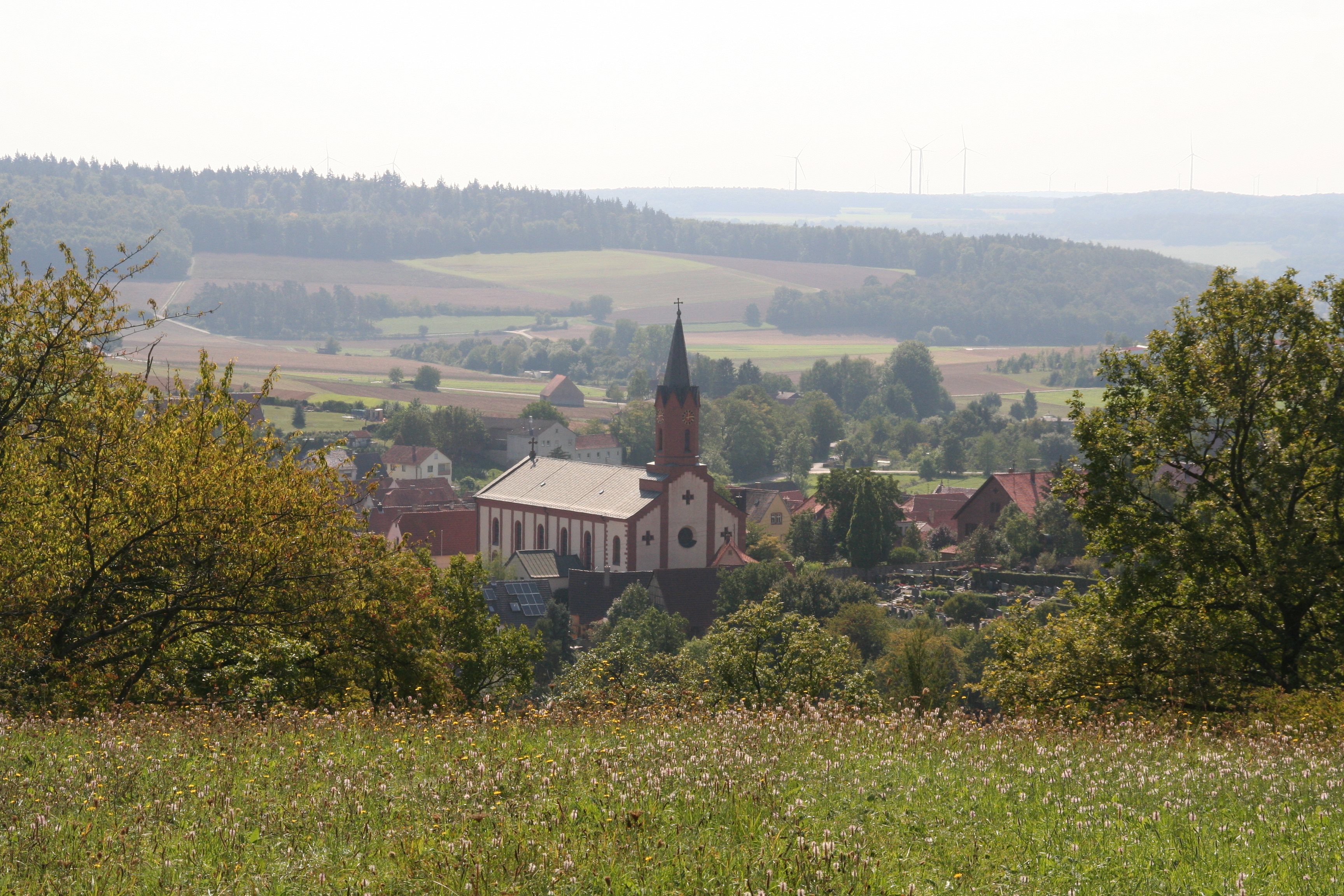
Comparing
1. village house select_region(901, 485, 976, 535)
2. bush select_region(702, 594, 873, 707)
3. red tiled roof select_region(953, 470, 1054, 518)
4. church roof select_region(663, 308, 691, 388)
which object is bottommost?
village house select_region(901, 485, 976, 535)

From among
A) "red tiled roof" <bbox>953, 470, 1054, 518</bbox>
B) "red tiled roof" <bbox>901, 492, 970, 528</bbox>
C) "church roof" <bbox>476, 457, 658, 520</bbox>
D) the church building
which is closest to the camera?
the church building

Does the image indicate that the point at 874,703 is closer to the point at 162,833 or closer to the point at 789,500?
the point at 162,833

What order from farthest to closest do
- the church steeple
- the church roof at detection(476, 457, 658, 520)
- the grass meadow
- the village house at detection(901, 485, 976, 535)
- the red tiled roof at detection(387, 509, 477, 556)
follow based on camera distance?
the village house at detection(901, 485, 976, 535)
the red tiled roof at detection(387, 509, 477, 556)
the church roof at detection(476, 457, 658, 520)
the church steeple
the grass meadow

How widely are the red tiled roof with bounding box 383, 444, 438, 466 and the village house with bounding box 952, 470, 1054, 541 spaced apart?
68.7m

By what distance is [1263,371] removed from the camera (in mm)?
22250

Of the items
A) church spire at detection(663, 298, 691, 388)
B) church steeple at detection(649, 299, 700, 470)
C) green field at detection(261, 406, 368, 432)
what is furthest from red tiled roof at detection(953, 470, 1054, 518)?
green field at detection(261, 406, 368, 432)

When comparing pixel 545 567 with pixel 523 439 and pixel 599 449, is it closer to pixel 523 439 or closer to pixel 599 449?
pixel 523 439

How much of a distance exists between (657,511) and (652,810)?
76094 millimetres

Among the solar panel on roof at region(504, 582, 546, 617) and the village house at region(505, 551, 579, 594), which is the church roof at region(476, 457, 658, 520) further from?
the solar panel on roof at region(504, 582, 546, 617)

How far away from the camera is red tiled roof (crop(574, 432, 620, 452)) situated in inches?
6865

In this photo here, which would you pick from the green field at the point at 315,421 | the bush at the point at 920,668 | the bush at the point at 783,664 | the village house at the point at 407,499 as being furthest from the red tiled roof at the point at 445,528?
the green field at the point at 315,421

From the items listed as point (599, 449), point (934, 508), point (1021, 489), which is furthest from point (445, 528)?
point (599, 449)

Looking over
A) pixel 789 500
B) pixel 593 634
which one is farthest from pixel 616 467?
pixel 789 500

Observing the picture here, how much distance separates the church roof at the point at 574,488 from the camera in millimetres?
86375
